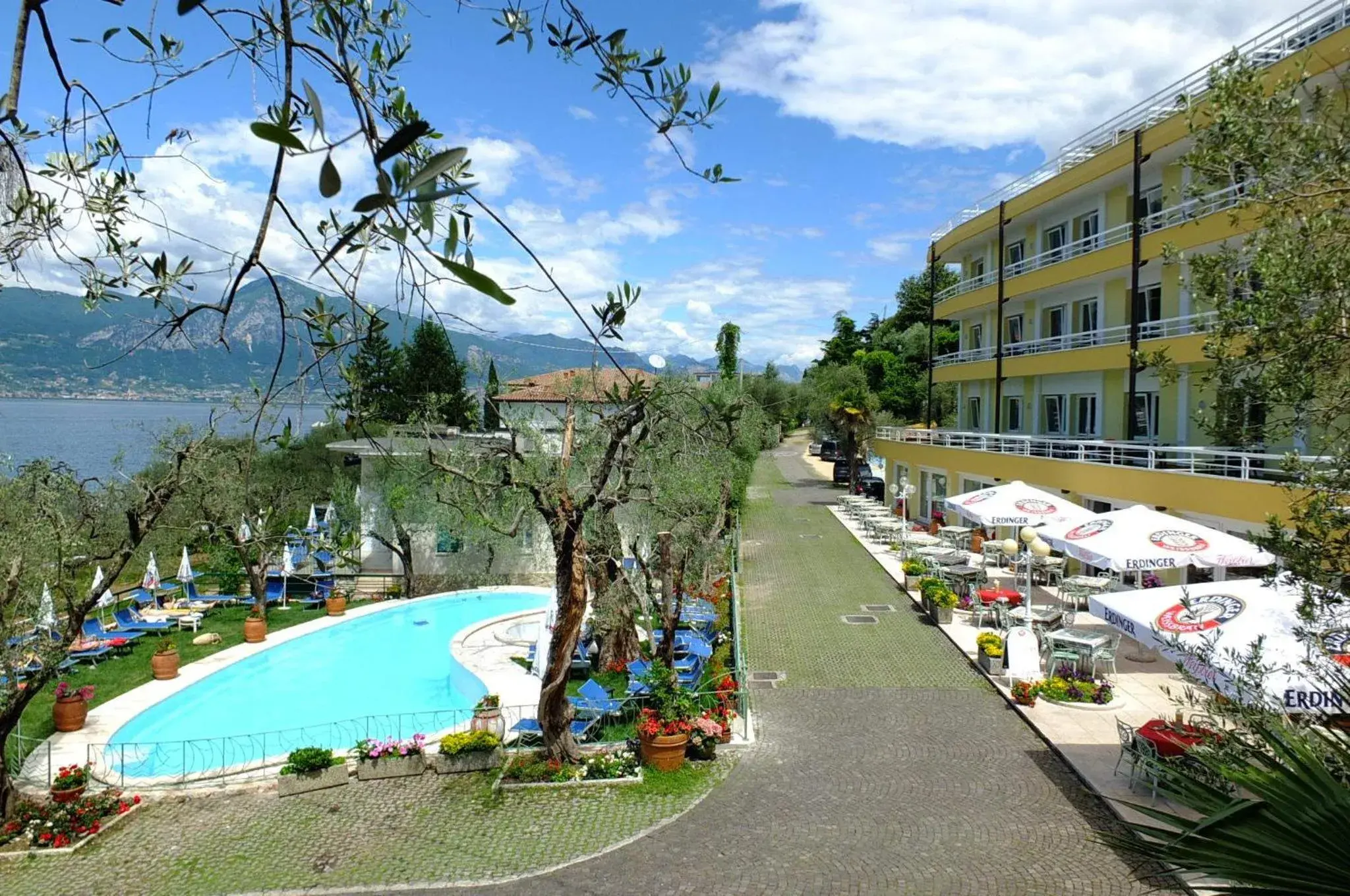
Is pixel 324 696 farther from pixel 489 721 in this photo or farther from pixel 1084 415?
pixel 1084 415

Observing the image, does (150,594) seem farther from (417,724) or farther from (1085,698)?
(1085,698)

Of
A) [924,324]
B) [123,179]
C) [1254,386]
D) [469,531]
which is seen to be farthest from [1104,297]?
[924,324]

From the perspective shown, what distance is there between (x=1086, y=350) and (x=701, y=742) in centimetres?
1810

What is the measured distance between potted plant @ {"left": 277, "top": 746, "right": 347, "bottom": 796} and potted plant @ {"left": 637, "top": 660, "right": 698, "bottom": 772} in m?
4.30

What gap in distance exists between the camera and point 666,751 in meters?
11.2

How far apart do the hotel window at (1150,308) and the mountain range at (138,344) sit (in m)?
20.3

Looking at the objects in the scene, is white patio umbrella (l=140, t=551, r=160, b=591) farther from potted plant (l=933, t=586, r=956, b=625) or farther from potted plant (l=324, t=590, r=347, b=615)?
potted plant (l=933, t=586, r=956, b=625)

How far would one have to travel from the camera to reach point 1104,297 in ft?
80.3

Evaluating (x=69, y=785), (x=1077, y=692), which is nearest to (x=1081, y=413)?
(x=1077, y=692)

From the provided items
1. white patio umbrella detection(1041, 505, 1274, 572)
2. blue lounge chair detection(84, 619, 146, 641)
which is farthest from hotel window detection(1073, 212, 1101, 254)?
blue lounge chair detection(84, 619, 146, 641)

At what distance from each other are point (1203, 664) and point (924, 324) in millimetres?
63414

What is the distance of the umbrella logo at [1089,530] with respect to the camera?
15672 mm

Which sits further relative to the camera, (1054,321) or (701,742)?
(1054,321)

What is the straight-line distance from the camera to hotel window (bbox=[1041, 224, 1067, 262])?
88.7ft
